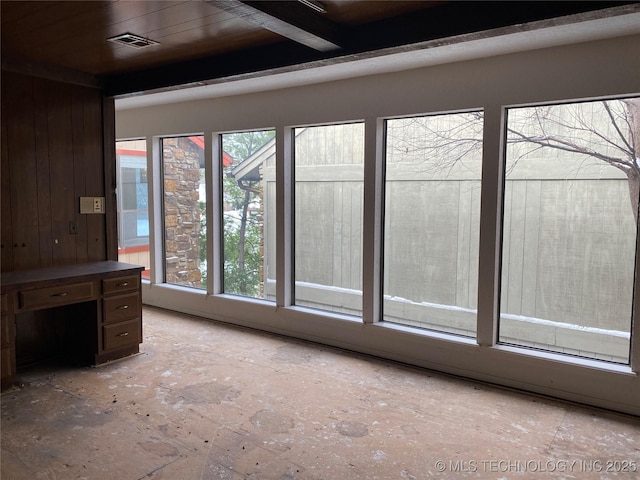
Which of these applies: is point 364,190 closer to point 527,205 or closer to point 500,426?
point 527,205

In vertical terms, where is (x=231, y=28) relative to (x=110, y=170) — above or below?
above

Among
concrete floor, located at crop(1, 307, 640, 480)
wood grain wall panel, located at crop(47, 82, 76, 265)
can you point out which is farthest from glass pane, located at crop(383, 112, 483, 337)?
wood grain wall panel, located at crop(47, 82, 76, 265)

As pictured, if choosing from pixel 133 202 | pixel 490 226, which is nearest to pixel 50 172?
pixel 133 202

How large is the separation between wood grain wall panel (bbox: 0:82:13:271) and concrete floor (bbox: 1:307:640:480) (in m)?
0.96

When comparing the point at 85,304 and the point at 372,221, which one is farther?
the point at 372,221

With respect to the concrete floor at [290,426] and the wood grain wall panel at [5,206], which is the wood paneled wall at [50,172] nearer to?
the wood grain wall panel at [5,206]

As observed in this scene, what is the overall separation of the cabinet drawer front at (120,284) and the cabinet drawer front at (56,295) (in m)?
0.13

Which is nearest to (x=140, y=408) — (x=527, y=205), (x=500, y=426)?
(x=500, y=426)

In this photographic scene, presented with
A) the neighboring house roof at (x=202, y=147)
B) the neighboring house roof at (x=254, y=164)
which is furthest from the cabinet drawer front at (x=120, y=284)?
the neighboring house roof at (x=202, y=147)

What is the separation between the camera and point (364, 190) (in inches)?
170

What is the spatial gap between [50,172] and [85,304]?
116cm

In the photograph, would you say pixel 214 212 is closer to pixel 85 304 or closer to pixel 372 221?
pixel 85 304

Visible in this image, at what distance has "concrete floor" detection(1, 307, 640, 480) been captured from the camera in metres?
2.58

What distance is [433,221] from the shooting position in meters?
4.12
